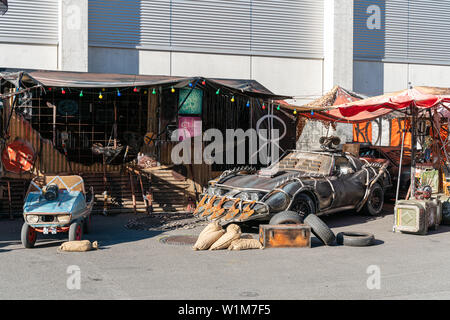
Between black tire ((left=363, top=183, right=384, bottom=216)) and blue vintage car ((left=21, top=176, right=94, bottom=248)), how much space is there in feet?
23.0

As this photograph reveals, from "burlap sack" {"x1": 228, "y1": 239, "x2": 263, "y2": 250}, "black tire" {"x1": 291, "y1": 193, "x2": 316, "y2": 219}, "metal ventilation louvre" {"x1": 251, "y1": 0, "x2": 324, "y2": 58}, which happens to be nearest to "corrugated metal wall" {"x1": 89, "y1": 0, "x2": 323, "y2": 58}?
"metal ventilation louvre" {"x1": 251, "y1": 0, "x2": 324, "y2": 58}

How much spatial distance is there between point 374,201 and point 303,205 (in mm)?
3244

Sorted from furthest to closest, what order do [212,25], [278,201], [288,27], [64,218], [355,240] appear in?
[288,27] → [212,25] → [278,201] → [355,240] → [64,218]

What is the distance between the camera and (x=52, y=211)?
30.8 ft

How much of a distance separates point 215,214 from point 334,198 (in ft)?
10.1

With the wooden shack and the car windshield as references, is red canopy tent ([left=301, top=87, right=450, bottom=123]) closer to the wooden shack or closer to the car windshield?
the car windshield

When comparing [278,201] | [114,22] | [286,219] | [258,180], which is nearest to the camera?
[286,219]

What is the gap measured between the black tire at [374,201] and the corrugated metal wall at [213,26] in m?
8.66

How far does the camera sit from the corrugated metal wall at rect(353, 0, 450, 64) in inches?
856

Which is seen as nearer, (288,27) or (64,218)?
(64,218)

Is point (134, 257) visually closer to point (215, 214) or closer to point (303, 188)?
point (215, 214)

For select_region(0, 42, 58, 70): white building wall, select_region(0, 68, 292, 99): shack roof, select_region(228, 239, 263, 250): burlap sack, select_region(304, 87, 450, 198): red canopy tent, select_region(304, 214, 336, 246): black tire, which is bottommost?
select_region(228, 239, 263, 250): burlap sack

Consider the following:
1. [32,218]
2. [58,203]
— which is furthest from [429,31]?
[32,218]

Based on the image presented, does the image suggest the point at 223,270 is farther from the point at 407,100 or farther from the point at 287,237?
the point at 407,100
